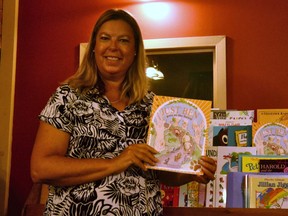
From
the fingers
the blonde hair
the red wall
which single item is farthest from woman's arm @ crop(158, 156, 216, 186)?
the red wall

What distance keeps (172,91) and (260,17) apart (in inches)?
27.3

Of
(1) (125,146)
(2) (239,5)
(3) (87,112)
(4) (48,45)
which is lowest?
(1) (125,146)

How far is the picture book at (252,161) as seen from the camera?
73.1 inches

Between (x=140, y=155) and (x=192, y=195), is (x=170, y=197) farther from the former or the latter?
(x=140, y=155)

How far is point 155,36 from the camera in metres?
2.81

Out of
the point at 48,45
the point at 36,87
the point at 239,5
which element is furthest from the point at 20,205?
the point at 239,5

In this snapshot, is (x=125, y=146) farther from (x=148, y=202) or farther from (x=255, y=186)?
(x=255, y=186)

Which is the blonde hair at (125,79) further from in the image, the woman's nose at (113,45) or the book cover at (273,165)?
the book cover at (273,165)

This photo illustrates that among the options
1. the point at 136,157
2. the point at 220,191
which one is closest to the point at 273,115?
the point at 220,191

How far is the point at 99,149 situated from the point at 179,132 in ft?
0.94

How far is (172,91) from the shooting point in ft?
9.45

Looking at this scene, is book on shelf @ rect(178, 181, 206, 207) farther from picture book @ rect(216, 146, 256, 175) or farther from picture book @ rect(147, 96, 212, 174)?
picture book @ rect(147, 96, 212, 174)

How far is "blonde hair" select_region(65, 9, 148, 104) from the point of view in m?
1.53

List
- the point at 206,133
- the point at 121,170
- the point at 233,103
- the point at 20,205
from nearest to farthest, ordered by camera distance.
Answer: the point at 121,170, the point at 206,133, the point at 233,103, the point at 20,205
